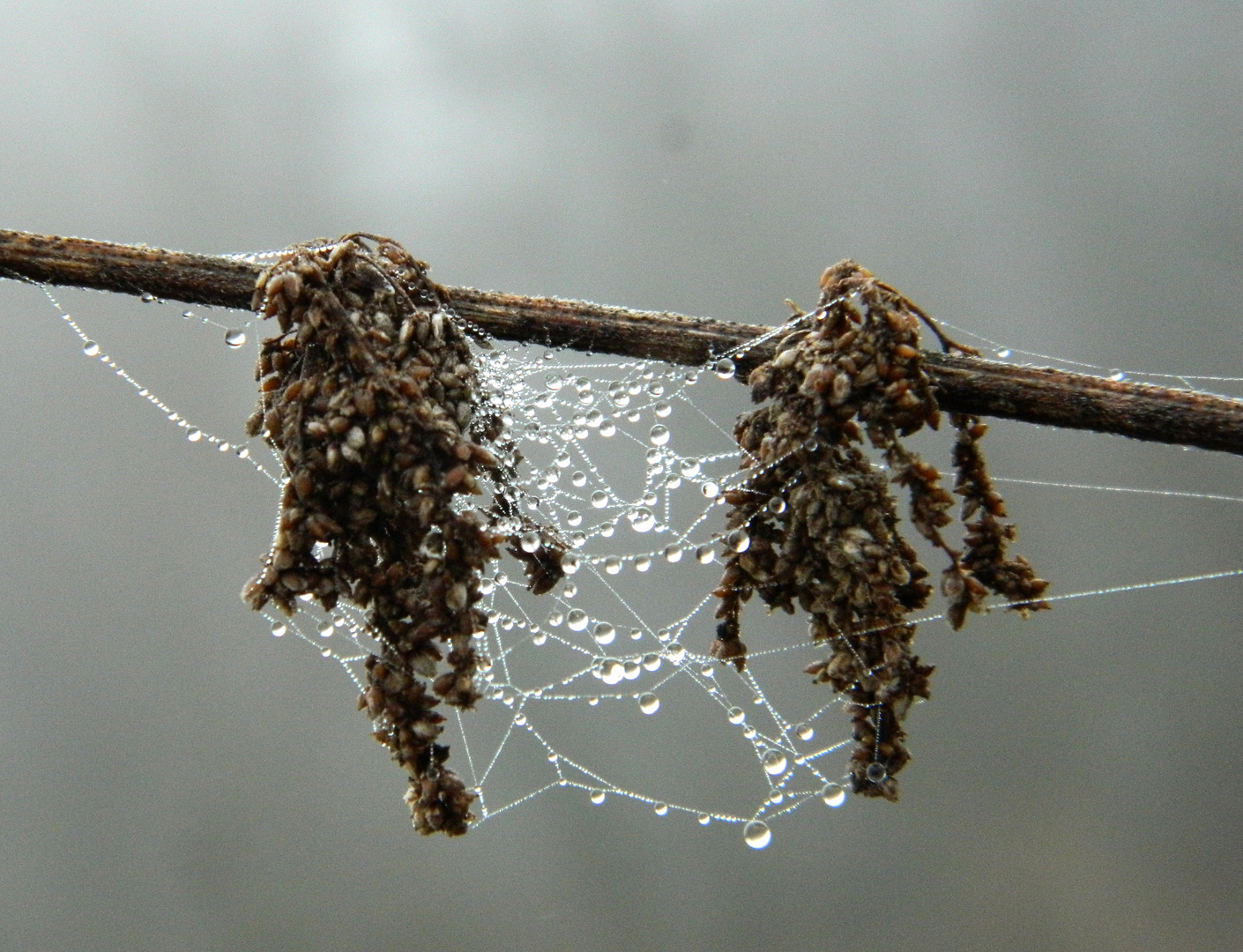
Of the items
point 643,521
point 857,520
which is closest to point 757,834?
point 643,521

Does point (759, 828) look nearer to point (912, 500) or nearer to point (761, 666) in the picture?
point (912, 500)

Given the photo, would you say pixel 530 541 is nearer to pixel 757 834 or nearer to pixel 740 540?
pixel 740 540

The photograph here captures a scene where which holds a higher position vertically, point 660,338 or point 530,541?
point 660,338

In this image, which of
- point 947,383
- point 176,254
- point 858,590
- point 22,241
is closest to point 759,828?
point 858,590

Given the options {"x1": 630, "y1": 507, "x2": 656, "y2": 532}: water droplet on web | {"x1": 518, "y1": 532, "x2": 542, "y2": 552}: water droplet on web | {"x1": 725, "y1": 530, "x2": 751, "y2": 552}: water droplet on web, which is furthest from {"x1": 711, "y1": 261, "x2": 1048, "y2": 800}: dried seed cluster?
{"x1": 630, "y1": 507, "x2": 656, "y2": 532}: water droplet on web

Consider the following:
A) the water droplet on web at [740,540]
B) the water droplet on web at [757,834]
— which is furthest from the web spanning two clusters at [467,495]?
the water droplet on web at [757,834]

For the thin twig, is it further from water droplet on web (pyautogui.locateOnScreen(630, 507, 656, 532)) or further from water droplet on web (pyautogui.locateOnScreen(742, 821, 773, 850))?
water droplet on web (pyautogui.locateOnScreen(742, 821, 773, 850))
